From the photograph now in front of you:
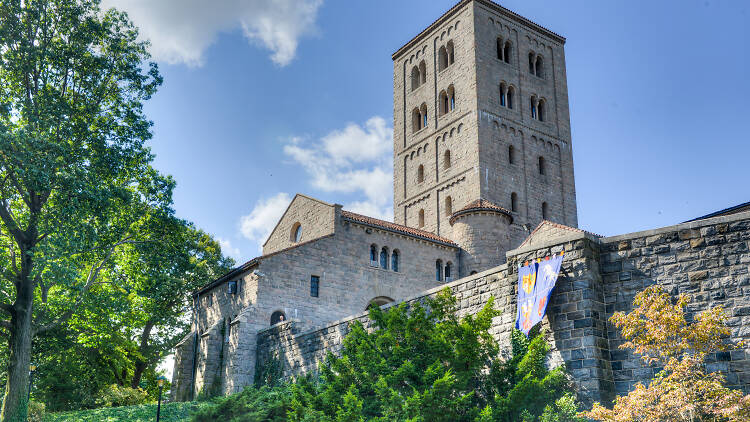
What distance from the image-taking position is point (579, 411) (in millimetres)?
12758

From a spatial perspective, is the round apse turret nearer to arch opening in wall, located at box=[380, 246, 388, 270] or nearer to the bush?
arch opening in wall, located at box=[380, 246, 388, 270]

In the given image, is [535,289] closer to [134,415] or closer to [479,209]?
[134,415]

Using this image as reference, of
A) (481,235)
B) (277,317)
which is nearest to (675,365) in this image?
(277,317)

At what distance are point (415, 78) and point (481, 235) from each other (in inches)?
721

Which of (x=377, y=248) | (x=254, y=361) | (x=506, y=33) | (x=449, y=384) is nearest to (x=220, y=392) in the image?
(x=254, y=361)

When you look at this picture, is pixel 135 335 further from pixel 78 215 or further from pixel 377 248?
pixel 78 215

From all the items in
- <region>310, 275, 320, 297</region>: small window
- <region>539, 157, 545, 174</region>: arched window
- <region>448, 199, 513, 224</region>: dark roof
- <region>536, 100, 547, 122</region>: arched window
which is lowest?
<region>310, 275, 320, 297</region>: small window

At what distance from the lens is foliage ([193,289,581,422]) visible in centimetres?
1312

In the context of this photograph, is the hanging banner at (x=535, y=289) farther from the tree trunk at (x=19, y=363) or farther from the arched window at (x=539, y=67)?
the arched window at (x=539, y=67)

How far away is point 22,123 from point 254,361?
13.2 meters

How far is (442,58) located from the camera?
49062mm

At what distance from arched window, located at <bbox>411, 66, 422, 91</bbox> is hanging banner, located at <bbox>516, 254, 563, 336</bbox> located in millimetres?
37528

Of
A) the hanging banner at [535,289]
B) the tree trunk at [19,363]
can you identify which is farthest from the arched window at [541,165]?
the tree trunk at [19,363]

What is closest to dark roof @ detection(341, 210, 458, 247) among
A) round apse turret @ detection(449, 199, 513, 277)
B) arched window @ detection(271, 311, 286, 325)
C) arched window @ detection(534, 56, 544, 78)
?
round apse turret @ detection(449, 199, 513, 277)
